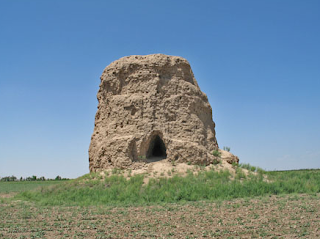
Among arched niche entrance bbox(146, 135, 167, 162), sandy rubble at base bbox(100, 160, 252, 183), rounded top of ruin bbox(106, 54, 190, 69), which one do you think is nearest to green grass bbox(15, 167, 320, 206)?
sandy rubble at base bbox(100, 160, 252, 183)

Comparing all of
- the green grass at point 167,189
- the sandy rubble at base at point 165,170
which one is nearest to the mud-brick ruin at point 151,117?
the sandy rubble at base at point 165,170

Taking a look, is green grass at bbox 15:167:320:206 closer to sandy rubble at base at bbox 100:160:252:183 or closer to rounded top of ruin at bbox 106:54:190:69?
sandy rubble at base at bbox 100:160:252:183

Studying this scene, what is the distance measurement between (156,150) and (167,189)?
17.2 ft

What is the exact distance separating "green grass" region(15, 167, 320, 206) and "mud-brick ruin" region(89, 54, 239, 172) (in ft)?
4.99

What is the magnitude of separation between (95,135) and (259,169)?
29.1 feet

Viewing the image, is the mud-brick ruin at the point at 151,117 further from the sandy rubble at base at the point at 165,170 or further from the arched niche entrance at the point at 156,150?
the sandy rubble at base at the point at 165,170

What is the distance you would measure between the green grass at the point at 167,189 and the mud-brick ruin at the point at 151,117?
1522mm

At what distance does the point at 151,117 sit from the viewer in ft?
55.6

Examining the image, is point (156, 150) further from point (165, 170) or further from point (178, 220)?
point (178, 220)

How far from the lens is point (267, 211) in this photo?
10125mm

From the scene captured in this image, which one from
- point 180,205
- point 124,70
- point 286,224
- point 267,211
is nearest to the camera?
point 286,224

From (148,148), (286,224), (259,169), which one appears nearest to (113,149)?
(148,148)

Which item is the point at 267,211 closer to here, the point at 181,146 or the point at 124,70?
the point at 181,146

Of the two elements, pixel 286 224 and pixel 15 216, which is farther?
pixel 15 216
